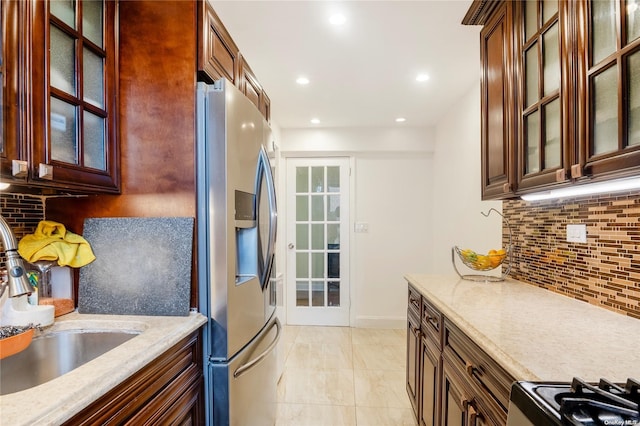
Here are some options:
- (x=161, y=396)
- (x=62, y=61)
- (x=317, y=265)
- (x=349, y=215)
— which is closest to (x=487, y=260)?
(x=161, y=396)

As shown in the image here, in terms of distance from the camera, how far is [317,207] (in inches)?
167

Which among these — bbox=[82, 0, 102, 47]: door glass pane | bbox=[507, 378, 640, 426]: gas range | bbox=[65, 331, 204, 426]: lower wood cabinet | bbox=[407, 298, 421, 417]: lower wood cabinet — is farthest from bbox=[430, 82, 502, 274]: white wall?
bbox=[82, 0, 102, 47]: door glass pane

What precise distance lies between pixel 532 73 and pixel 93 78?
6.03 feet

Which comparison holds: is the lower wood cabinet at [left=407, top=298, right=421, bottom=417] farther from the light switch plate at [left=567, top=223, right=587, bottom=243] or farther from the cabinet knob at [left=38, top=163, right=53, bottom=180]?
the cabinet knob at [left=38, top=163, right=53, bottom=180]

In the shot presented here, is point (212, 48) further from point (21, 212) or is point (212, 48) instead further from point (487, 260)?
point (487, 260)

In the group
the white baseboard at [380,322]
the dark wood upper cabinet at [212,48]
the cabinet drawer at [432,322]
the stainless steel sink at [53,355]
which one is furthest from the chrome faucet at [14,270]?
the white baseboard at [380,322]

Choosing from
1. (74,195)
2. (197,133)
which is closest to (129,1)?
(197,133)

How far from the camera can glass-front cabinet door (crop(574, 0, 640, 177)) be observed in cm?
94

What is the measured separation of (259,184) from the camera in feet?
5.64

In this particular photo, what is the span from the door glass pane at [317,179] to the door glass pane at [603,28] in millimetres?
3261

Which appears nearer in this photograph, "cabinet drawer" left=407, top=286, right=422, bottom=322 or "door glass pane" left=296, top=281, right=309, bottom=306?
"cabinet drawer" left=407, top=286, right=422, bottom=322

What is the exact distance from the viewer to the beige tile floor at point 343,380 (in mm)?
2277

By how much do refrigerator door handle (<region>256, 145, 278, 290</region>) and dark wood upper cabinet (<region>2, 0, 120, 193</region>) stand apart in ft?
2.12

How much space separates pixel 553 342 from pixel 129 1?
207cm
